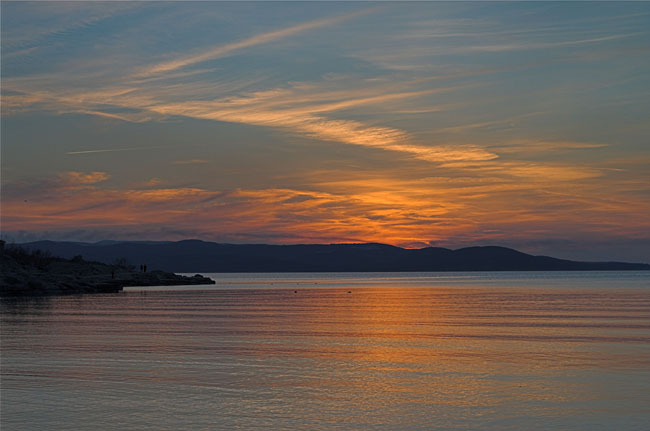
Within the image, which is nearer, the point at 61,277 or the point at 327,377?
the point at 327,377

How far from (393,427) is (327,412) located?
2.41 m

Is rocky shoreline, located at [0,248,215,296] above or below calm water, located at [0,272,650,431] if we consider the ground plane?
above

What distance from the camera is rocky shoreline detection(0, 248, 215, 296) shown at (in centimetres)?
10719

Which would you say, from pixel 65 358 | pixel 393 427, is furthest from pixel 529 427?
pixel 65 358

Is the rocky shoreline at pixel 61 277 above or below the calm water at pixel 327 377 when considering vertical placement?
above

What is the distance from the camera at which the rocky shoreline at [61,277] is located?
10719 cm

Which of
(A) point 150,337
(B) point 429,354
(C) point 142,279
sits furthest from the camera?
(C) point 142,279

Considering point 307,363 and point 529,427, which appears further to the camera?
point 307,363

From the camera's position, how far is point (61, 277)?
410ft

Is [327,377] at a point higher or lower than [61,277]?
lower

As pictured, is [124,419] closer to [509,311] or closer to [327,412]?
[327,412]

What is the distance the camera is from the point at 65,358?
3050cm

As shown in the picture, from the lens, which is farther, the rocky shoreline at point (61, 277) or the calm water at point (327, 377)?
the rocky shoreline at point (61, 277)

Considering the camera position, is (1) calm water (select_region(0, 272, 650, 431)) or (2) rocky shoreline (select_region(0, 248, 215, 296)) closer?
(1) calm water (select_region(0, 272, 650, 431))
